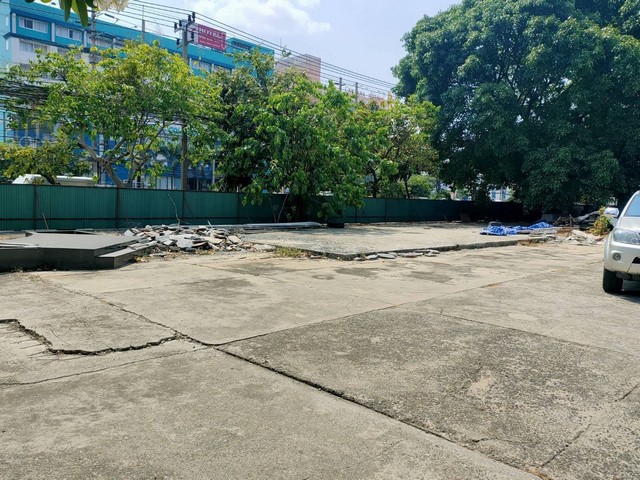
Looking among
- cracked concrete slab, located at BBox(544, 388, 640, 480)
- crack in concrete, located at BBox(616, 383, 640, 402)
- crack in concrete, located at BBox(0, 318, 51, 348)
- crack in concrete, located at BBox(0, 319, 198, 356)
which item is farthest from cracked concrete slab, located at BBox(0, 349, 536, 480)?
crack in concrete, located at BBox(616, 383, 640, 402)

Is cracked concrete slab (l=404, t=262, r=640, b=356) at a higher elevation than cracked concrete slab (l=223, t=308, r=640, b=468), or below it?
higher

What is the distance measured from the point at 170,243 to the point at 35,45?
48.9 m

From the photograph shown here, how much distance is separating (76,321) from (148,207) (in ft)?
48.5

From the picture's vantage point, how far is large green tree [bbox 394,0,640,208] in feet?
81.8

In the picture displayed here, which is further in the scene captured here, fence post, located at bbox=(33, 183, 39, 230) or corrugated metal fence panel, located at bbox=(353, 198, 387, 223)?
corrugated metal fence panel, located at bbox=(353, 198, 387, 223)

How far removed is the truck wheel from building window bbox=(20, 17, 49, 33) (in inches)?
2290

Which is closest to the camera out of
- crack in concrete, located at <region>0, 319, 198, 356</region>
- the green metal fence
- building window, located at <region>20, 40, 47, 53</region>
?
crack in concrete, located at <region>0, 319, 198, 356</region>

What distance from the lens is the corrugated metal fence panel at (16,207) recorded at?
15875 millimetres

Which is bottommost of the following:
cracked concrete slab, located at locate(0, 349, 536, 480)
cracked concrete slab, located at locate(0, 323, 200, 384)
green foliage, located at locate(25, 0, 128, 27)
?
cracked concrete slab, located at locate(0, 323, 200, 384)

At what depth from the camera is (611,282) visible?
295 inches

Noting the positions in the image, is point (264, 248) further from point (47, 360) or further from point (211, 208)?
point (47, 360)

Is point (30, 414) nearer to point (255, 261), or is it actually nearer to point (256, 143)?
point (255, 261)

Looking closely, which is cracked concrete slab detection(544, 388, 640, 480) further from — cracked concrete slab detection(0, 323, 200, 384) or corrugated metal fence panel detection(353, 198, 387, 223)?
corrugated metal fence panel detection(353, 198, 387, 223)

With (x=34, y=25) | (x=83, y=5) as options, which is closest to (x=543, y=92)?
(x=83, y=5)
